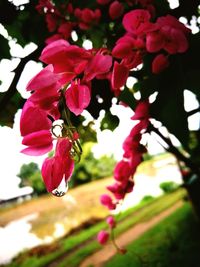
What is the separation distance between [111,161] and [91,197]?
429 cm

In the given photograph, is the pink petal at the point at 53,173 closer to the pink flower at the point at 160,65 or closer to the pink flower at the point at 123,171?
the pink flower at the point at 160,65

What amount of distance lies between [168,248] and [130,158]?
2325 mm

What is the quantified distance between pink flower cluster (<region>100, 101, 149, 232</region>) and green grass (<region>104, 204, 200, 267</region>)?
1.04 m

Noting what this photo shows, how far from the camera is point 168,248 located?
2.85 m

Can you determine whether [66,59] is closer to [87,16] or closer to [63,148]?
[63,148]

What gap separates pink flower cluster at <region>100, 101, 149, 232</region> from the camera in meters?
0.56

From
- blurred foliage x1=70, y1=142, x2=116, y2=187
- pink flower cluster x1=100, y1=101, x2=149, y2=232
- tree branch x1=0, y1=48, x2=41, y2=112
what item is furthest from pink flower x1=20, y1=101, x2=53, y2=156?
blurred foliage x1=70, y1=142, x2=116, y2=187

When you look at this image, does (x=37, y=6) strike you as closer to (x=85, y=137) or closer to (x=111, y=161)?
(x=85, y=137)

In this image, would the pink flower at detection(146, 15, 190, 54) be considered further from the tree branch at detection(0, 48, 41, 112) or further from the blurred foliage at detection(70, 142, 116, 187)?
the blurred foliage at detection(70, 142, 116, 187)

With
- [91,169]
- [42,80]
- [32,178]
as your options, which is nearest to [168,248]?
[42,80]

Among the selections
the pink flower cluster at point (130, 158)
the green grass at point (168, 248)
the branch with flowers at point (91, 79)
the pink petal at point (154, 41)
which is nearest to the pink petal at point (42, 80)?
the branch with flowers at point (91, 79)

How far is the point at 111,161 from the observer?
43.0 ft

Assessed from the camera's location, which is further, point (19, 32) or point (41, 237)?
point (41, 237)

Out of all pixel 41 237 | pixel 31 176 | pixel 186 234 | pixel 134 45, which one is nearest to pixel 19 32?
pixel 134 45
